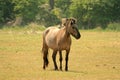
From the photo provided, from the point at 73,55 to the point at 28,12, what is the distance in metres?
32.5

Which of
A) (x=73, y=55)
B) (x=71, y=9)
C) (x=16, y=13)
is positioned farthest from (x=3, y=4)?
(x=73, y=55)

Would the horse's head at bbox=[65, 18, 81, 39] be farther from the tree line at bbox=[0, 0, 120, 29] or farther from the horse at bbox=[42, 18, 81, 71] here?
the tree line at bbox=[0, 0, 120, 29]

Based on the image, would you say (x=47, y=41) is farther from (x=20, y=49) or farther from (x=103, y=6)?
(x=103, y=6)

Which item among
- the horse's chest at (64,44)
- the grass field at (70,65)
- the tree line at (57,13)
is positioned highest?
the horse's chest at (64,44)

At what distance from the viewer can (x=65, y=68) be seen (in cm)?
1767

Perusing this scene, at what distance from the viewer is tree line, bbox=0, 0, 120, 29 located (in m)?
56.1

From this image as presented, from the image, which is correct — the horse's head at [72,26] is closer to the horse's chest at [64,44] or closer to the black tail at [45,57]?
the horse's chest at [64,44]

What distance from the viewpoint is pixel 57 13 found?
5822cm

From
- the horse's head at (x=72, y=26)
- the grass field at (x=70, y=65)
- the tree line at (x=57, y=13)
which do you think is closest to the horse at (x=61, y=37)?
the horse's head at (x=72, y=26)

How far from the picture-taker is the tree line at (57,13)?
184 ft

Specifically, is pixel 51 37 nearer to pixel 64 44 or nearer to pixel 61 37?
pixel 61 37

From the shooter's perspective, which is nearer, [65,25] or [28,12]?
[65,25]

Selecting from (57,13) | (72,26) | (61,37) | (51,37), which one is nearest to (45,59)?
(51,37)

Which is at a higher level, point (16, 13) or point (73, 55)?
point (73, 55)
